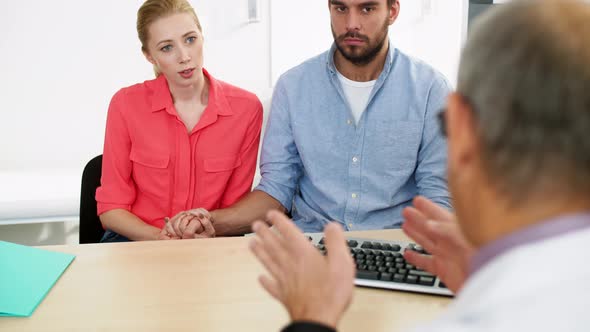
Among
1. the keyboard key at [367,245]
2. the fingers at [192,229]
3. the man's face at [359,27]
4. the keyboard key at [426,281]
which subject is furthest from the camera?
the man's face at [359,27]

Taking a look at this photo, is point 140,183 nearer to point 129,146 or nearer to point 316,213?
point 129,146

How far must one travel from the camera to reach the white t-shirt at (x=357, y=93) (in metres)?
1.96

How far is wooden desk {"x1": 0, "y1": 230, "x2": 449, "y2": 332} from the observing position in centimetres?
106

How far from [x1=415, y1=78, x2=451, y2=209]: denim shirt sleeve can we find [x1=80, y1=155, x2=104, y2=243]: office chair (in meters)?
0.93

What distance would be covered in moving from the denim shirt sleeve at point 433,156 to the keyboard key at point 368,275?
0.66 metres

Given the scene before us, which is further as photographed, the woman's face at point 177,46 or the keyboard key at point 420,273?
the woman's face at point 177,46

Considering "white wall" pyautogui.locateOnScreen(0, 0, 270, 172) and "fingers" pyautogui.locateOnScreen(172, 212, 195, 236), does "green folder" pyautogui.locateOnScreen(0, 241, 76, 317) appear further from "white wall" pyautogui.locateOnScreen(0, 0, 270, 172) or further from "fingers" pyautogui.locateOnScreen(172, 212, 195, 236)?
"white wall" pyautogui.locateOnScreen(0, 0, 270, 172)

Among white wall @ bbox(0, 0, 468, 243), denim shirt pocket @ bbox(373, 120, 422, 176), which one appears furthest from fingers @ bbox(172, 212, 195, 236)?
white wall @ bbox(0, 0, 468, 243)

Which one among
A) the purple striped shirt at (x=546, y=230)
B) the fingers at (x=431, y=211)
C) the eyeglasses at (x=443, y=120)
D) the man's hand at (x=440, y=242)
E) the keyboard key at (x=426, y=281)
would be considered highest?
the eyeglasses at (x=443, y=120)

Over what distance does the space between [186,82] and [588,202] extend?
151 centimetres

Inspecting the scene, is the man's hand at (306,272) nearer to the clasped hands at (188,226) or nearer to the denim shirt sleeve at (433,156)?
the clasped hands at (188,226)

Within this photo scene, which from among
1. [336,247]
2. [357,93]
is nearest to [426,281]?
[336,247]

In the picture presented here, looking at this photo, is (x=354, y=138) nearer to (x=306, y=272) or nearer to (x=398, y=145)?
(x=398, y=145)

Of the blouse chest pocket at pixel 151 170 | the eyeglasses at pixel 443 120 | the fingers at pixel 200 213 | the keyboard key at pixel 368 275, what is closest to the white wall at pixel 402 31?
the blouse chest pocket at pixel 151 170
